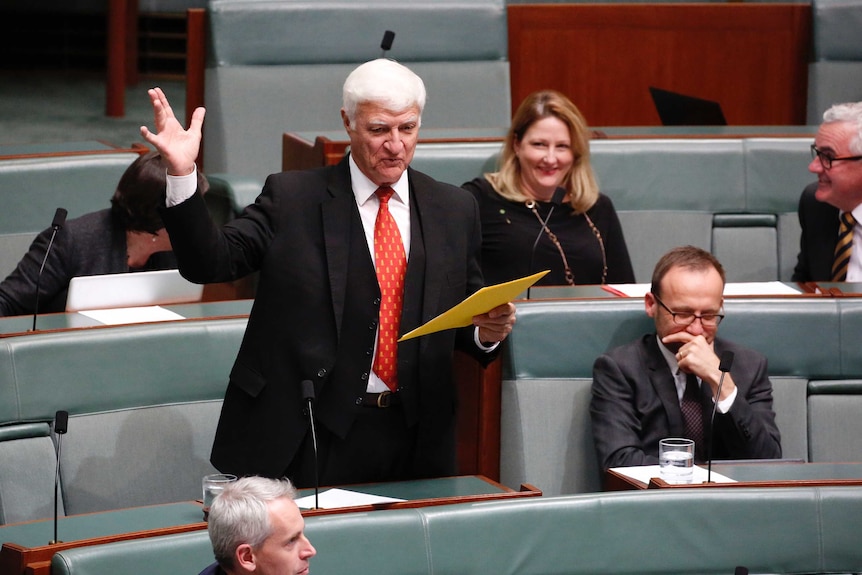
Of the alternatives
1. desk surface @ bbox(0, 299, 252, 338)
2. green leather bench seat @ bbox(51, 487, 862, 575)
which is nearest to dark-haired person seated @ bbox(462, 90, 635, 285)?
desk surface @ bbox(0, 299, 252, 338)

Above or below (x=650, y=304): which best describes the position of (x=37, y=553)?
below

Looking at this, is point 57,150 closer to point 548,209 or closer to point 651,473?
point 548,209

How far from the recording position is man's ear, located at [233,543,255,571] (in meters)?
0.88

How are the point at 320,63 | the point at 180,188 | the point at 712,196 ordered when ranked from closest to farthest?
the point at 180,188 < the point at 712,196 < the point at 320,63

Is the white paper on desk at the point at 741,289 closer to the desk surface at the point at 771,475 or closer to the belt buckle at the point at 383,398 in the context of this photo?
the desk surface at the point at 771,475

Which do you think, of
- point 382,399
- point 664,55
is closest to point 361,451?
point 382,399

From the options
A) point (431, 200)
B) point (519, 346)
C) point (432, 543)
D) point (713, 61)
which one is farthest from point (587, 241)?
point (713, 61)

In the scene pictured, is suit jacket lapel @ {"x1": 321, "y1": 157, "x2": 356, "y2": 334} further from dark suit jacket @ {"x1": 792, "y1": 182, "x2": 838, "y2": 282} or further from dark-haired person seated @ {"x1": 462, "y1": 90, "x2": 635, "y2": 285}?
dark suit jacket @ {"x1": 792, "y1": 182, "x2": 838, "y2": 282}

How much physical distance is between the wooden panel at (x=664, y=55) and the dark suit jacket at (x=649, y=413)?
3.86 feet

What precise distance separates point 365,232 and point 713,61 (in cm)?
152

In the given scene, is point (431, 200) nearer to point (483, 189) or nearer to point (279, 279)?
point (279, 279)

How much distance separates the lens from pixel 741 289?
1.52 m

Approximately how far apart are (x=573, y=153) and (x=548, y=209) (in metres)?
0.08

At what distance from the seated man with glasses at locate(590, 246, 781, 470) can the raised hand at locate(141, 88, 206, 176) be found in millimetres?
529
